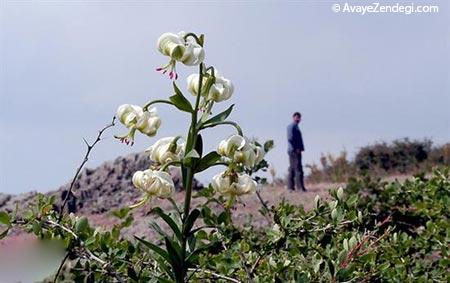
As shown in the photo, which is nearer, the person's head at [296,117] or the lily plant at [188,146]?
the lily plant at [188,146]

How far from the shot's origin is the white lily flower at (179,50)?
175cm

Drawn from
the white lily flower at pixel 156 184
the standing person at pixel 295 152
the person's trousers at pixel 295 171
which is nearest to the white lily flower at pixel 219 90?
the white lily flower at pixel 156 184

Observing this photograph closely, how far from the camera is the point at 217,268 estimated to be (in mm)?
2424

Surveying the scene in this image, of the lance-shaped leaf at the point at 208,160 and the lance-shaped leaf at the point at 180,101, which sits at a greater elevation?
the lance-shaped leaf at the point at 180,101

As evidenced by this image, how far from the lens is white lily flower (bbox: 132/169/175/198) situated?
173 centimetres

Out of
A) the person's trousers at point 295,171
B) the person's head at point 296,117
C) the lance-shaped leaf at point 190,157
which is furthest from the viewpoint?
the person's trousers at point 295,171

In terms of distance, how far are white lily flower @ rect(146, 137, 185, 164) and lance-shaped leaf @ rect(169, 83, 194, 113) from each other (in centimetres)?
7

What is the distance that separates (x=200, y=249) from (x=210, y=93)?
350mm

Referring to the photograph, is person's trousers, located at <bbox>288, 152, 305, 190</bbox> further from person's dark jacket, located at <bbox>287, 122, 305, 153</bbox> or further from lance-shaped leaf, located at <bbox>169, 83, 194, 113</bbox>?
lance-shaped leaf, located at <bbox>169, 83, 194, 113</bbox>

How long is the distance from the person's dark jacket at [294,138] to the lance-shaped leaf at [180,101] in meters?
11.0

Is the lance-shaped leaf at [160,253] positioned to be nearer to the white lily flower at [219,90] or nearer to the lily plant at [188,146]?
the lily plant at [188,146]

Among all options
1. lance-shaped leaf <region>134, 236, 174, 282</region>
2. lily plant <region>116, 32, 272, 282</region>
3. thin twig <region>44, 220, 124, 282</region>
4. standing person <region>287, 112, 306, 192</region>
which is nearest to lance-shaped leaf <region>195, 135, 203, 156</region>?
lily plant <region>116, 32, 272, 282</region>

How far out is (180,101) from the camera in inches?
70.4

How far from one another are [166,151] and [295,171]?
11406 millimetres
